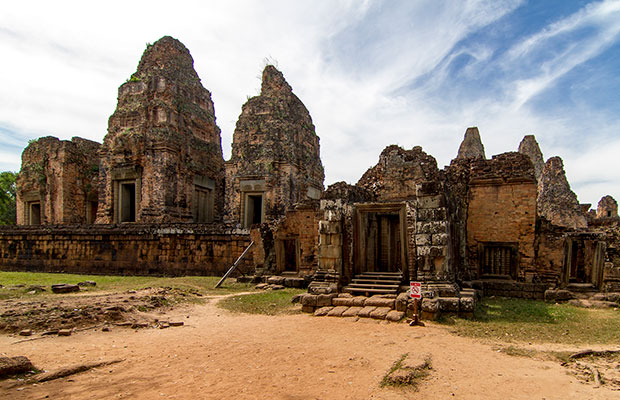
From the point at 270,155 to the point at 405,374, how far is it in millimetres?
15754

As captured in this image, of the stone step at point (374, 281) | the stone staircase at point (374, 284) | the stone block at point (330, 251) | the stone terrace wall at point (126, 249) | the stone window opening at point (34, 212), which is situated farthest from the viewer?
the stone window opening at point (34, 212)

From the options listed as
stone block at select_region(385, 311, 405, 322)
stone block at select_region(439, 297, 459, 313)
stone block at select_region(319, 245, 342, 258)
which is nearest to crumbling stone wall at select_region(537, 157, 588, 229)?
stone block at select_region(439, 297, 459, 313)

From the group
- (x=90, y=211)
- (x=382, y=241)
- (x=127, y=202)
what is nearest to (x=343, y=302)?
(x=382, y=241)

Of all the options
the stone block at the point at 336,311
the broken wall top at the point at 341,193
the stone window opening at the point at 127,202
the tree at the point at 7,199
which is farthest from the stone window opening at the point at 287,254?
the tree at the point at 7,199

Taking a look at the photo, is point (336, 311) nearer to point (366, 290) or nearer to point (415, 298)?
point (366, 290)

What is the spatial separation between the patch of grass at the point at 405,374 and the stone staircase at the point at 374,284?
4.44 meters

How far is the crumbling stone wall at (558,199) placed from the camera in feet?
69.9

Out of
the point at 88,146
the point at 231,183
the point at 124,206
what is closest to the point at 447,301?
the point at 231,183

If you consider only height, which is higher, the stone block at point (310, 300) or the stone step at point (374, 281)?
the stone step at point (374, 281)

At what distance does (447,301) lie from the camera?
8672mm

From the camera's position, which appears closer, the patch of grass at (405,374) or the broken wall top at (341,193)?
the patch of grass at (405,374)

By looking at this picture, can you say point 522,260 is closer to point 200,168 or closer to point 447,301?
point 447,301

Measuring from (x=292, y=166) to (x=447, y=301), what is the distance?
12526 mm

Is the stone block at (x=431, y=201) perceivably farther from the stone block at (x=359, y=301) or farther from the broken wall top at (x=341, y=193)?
the stone block at (x=359, y=301)
